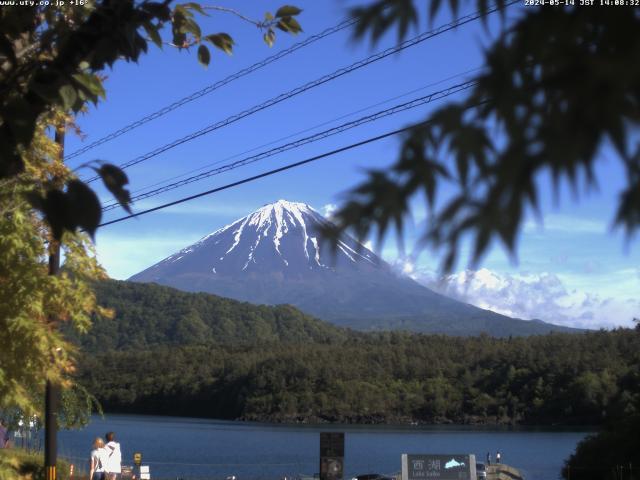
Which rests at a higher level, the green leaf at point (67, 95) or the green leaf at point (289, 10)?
the green leaf at point (289, 10)

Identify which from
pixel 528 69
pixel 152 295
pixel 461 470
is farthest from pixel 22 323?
pixel 152 295

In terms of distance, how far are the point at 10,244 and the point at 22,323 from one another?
793mm

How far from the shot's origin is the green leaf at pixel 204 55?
15.7 feet

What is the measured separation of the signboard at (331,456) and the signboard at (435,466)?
3391mm

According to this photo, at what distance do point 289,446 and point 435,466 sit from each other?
1875 inches

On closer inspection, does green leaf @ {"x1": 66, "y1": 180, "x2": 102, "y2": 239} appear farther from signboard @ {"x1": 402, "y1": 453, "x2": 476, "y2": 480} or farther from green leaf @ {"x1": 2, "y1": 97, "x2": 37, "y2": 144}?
signboard @ {"x1": 402, "y1": 453, "x2": 476, "y2": 480}

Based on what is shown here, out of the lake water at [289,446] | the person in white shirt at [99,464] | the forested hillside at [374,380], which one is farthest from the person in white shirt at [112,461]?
the forested hillside at [374,380]

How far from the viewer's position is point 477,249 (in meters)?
1.54

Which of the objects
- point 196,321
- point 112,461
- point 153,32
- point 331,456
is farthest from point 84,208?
point 196,321

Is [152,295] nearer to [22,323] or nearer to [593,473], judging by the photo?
[593,473]

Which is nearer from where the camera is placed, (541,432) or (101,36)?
(101,36)

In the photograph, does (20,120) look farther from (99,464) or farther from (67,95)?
(99,464)

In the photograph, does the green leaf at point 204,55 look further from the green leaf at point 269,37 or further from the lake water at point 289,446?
the lake water at point 289,446

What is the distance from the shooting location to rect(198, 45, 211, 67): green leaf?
479 cm
